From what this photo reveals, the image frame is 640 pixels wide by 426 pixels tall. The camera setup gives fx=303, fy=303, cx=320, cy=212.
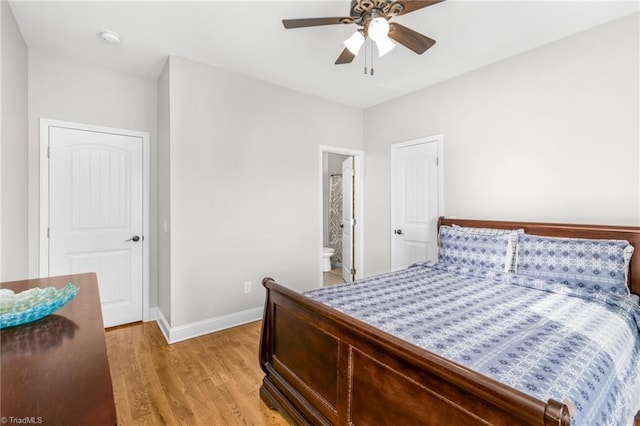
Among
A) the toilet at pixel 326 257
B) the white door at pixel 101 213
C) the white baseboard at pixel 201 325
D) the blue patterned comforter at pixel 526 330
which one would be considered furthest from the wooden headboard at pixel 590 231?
the white door at pixel 101 213

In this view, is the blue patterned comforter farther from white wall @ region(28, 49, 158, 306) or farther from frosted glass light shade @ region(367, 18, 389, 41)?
white wall @ region(28, 49, 158, 306)

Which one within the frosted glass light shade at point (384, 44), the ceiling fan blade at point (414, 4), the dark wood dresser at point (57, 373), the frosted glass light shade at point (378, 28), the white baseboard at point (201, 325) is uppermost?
the ceiling fan blade at point (414, 4)

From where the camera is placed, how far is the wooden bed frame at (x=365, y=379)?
0.93 m

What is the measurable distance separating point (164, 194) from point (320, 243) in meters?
1.94

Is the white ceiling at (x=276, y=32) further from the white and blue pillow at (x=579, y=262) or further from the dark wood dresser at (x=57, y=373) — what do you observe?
the dark wood dresser at (x=57, y=373)

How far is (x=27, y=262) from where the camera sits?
8.94ft

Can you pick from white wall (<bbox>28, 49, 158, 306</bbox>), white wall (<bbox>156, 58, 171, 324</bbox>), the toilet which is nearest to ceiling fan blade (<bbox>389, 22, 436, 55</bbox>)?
white wall (<bbox>156, 58, 171, 324</bbox>)

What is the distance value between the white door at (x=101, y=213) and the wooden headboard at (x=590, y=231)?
3.70 m

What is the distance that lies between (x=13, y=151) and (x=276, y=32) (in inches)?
86.3

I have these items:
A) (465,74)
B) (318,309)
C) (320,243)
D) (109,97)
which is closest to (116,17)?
(109,97)

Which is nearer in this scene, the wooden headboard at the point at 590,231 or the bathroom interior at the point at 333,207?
the wooden headboard at the point at 590,231

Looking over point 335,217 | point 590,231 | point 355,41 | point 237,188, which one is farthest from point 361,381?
point 335,217

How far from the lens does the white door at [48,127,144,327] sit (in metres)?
2.90

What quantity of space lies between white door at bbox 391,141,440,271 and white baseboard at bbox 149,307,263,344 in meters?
1.98
